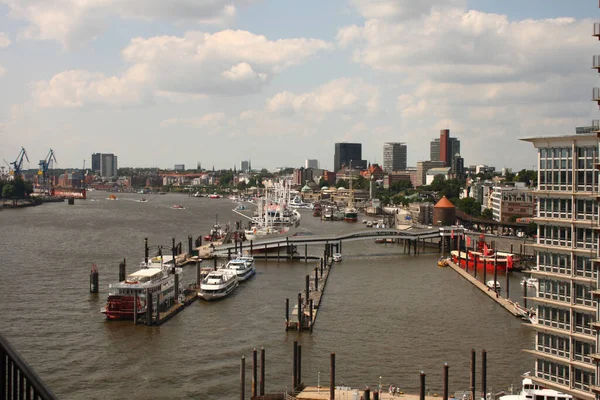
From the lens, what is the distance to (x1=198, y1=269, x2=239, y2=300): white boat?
2998 cm

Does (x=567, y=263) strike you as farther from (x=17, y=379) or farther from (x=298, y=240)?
(x=298, y=240)

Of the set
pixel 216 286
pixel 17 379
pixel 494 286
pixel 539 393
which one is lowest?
pixel 494 286

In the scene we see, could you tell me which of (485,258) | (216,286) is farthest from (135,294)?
(485,258)

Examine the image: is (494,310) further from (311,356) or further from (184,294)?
(184,294)

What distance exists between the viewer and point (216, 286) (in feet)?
98.9

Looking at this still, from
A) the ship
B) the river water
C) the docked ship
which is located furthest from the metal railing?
the ship

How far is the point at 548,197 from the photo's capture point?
1308cm

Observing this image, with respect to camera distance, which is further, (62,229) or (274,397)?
(62,229)

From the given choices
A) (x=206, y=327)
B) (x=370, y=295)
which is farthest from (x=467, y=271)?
(x=206, y=327)

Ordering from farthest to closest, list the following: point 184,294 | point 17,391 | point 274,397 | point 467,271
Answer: point 467,271 < point 184,294 < point 274,397 < point 17,391

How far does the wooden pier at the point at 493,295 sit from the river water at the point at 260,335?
39cm

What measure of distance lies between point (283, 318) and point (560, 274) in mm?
14931

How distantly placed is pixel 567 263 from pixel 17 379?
11.1 m

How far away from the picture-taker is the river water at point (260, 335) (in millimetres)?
19094
